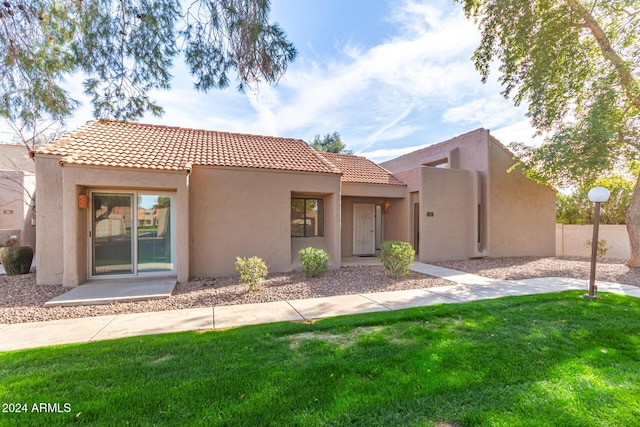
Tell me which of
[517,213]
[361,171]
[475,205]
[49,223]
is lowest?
[49,223]

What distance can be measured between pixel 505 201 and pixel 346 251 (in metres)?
8.34

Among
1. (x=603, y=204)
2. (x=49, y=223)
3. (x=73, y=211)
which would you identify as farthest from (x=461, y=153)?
(x=49, y=223)

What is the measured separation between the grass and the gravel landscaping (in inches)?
84.9

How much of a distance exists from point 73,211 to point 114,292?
99.3 inches

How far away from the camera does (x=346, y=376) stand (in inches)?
134

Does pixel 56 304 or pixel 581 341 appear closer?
pixel 581 341

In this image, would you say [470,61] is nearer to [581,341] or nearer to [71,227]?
[581,341]

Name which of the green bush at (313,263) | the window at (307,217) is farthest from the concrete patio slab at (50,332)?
the window at (307,217)

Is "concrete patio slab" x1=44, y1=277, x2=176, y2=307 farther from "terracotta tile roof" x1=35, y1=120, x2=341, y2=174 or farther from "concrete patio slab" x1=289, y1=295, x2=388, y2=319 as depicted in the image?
"concrete patio slab" x1=289, y1=295, x2=388, y2=319

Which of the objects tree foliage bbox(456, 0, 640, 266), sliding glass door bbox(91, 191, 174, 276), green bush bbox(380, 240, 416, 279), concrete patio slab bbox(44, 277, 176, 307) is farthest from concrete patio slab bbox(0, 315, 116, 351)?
tree foliage bbox(456, 0, 640, 266)

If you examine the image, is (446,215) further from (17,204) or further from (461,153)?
(17,204)

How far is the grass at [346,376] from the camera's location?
108 inches

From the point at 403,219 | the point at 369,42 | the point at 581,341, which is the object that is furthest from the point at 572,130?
the point at 581,341

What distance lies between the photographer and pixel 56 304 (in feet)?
20.6
